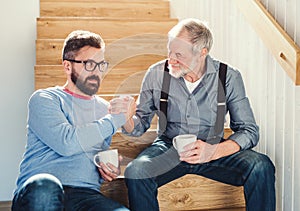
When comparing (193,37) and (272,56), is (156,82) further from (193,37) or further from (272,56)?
(272,56)

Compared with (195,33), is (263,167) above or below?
below

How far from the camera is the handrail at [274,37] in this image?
6.29ft

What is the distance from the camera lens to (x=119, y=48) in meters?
2.96

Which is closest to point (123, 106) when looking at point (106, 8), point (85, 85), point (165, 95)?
point (85, 85)

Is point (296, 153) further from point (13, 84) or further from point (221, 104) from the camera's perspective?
point (13, 84)

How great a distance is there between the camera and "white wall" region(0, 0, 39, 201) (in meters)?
2.95

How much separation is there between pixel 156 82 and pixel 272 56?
503mm

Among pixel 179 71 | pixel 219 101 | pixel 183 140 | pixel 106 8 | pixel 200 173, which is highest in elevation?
pixel 106 8

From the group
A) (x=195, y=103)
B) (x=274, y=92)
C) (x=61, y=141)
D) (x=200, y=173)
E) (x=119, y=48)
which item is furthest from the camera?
(x=119, y=48)

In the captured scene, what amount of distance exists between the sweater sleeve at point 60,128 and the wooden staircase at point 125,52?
29 centimetres

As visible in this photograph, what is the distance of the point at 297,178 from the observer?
2064 mm

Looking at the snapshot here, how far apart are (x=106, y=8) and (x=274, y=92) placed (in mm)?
1535

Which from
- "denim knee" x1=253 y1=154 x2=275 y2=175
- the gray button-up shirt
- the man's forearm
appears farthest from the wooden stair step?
"denim knee" x1=253 y1=154 x2=275 y2=175

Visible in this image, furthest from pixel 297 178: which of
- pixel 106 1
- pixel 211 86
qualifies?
pixel 106 1
